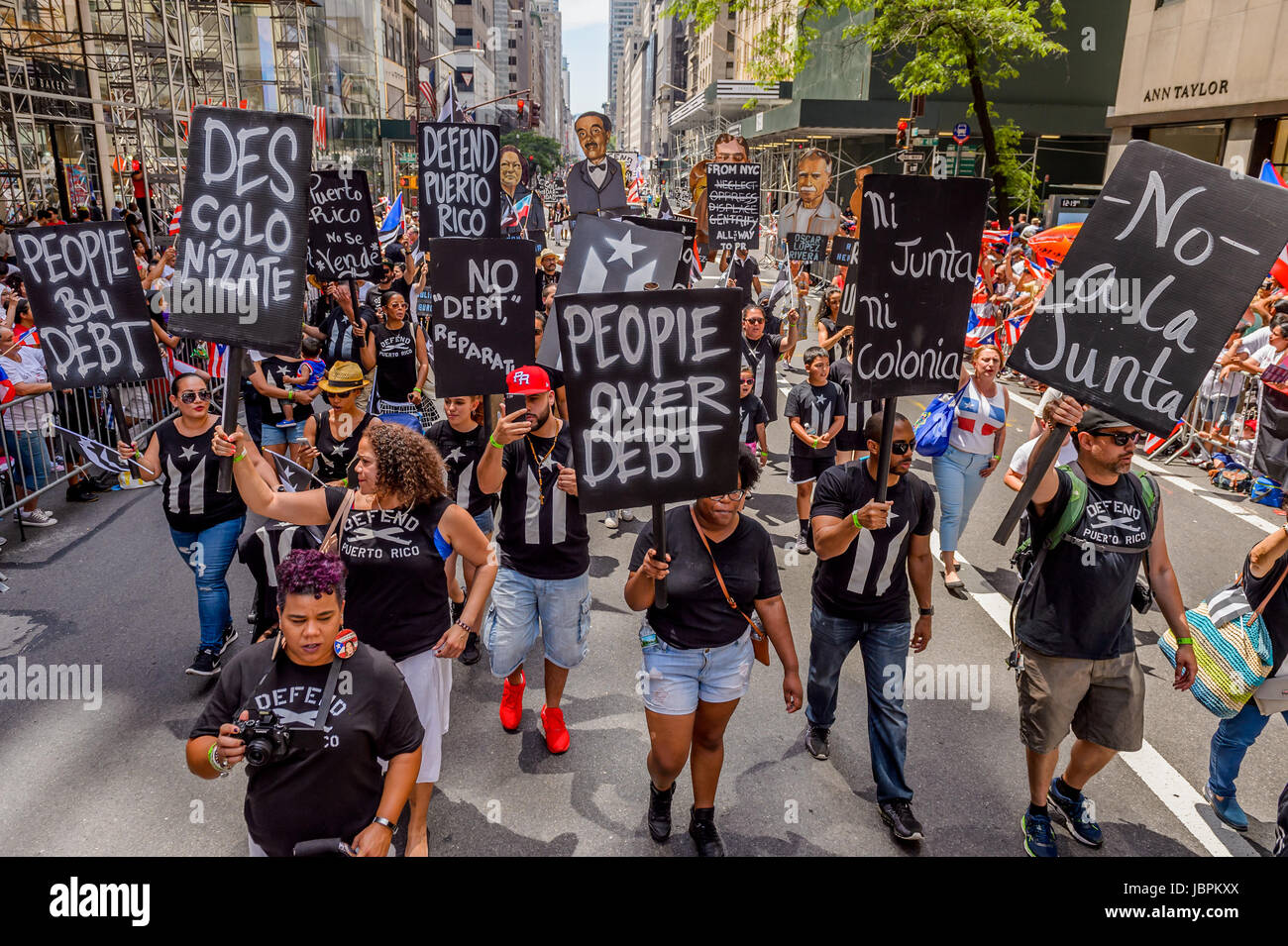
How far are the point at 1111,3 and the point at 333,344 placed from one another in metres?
37.1

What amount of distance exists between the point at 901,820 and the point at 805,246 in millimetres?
11769

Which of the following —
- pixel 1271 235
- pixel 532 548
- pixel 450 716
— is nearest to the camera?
pixel 1271 235

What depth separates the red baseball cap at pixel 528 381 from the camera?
16.1ft

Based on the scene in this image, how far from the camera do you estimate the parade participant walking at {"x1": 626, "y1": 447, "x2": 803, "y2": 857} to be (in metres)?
4.10

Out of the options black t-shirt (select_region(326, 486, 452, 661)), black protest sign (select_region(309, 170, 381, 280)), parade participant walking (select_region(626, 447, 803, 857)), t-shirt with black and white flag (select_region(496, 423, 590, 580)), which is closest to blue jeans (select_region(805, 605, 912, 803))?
parade participant walking (select_region(626, 447, 803, 857))

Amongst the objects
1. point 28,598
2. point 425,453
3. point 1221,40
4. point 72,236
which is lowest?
point 28,598

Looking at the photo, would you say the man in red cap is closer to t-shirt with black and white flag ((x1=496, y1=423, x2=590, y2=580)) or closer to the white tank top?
t-shirt with black and white flag ((x1=496, y1=423, x2=590, y2=580))

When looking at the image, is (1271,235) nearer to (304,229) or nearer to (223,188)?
(304,229)

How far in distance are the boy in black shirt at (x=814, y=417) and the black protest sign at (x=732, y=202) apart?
5.76 m

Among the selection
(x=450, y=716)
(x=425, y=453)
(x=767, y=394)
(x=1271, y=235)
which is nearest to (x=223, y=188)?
(x=425, y=453)

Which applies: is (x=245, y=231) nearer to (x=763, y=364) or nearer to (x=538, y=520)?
(x=538, y=520)

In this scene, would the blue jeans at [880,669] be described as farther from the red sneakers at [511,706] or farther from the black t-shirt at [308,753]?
the black t-shirt at [308,753]

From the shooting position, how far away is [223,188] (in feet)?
13.5

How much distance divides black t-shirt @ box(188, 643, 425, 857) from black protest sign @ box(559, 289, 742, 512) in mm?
1077
